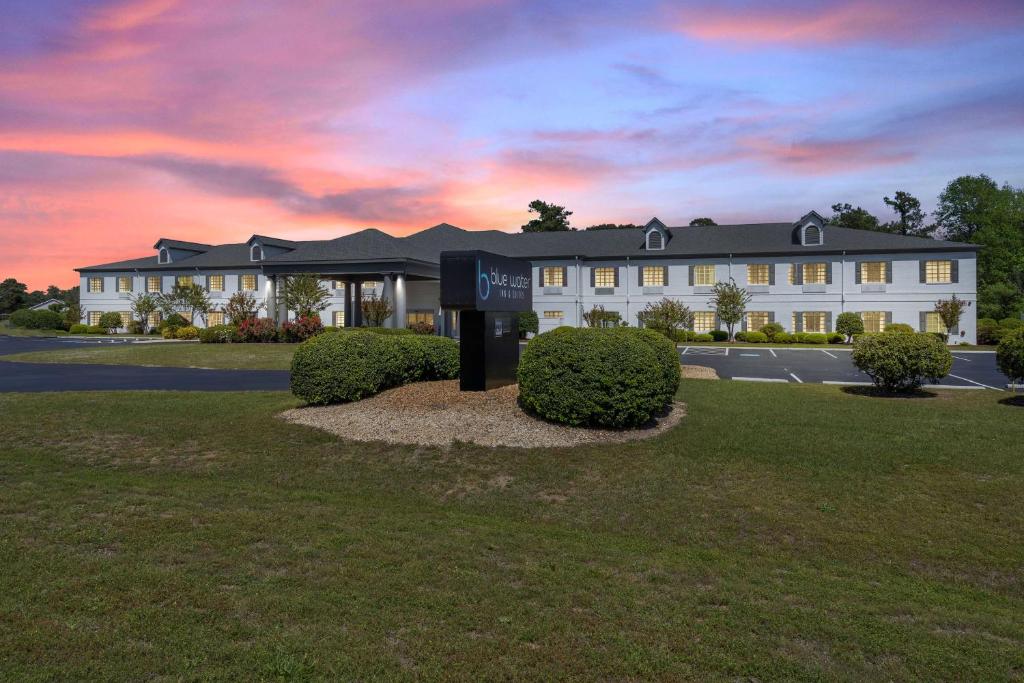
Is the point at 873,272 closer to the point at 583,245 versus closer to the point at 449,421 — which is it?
the point at 583,245

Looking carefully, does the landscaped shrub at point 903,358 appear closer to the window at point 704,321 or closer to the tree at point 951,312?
the tree at point 951,312

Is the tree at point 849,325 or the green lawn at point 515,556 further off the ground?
the tree at point 849,325

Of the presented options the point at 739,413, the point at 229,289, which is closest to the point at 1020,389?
the point at 739,413

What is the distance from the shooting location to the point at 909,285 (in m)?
43.1

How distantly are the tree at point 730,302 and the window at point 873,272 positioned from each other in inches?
284

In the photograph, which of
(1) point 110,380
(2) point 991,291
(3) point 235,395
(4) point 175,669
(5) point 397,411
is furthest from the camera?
(2) point 991,291

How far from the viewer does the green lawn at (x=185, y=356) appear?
27922 millimetres

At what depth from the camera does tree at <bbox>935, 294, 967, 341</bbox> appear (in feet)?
135

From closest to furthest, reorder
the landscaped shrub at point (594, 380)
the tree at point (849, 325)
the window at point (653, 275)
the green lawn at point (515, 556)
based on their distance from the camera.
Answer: the green lawn at point (515, 556)
the landscaped shrub at point (594, 380)
the tree at point (849, 325)
the window at point (653, 275)

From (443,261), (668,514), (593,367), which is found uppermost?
(443,261)

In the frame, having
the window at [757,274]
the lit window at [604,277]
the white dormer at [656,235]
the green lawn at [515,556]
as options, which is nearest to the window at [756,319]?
the window at [757,274]

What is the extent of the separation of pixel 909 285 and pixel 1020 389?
28251mm

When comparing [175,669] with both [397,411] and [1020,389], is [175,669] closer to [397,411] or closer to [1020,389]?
[397,411]

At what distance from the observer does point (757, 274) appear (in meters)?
46.1
